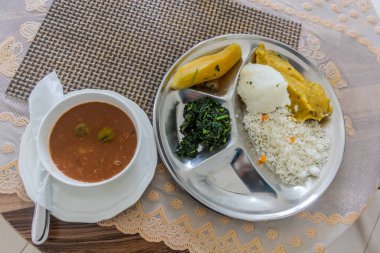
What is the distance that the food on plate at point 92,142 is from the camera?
1186 millimetres

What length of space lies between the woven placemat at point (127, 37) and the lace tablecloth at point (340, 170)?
0.20ft

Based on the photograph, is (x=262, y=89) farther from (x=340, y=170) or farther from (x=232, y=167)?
(x=340, y=170)

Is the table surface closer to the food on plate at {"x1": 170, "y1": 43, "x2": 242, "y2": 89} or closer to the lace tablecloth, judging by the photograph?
the lace tablecloth

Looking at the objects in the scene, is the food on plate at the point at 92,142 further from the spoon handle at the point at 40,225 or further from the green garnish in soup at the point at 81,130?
the spoon handle at the point at 40,225

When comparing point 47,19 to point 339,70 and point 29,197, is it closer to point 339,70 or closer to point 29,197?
point 29,197

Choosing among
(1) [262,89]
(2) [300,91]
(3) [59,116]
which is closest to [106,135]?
(3) [59,116]

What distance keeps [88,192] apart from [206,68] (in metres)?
0.63

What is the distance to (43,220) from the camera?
3.98 feet

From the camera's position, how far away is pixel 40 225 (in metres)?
1.21

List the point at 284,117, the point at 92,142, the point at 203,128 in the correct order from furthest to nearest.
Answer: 1. the point at 284,117
2. the point at 203,128
3. the point at 92,142

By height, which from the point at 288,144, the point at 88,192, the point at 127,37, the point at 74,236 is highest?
the point at 127,37

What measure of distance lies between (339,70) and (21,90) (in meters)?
1.32

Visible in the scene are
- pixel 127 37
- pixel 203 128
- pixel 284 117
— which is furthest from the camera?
pixel 127 37

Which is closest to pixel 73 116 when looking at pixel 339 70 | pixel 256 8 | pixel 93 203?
pixel 93 203
